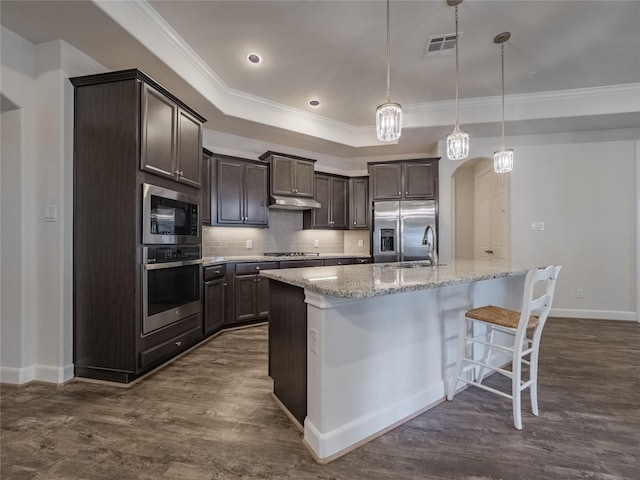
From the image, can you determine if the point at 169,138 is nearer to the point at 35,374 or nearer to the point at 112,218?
the point at 112,218

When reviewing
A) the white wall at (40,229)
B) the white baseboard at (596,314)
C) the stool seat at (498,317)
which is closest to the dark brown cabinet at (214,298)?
the white wall at (40,229)

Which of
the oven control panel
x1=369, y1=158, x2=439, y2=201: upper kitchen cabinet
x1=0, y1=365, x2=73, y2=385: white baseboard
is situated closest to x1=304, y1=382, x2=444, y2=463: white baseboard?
the oven control panel

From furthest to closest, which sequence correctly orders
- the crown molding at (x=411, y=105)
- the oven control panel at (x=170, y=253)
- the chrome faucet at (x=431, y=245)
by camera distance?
the crown molding at (x=411, y=105), the chrome faucet at (x=431, y=245), the oven control panel at (x=170, y=253)

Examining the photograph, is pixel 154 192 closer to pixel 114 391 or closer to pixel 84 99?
pixel 84 99

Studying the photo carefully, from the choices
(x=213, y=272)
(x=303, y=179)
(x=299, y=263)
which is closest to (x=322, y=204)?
(x=303, y=179)

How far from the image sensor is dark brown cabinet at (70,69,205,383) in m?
2.28

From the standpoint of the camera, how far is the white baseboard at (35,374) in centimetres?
229

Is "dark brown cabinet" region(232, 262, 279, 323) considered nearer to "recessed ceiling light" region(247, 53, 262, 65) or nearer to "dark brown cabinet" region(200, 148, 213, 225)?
"dark brown cabinet" region(200, 148, 213, 225)

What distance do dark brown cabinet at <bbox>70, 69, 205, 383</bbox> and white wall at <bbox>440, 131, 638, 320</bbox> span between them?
406cm

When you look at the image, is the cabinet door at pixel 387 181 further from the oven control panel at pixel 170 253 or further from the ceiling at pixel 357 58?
the oven control panel at pixel 170 253

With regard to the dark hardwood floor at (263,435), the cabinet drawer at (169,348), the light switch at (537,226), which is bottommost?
the dark hardwood floor at (263,435)

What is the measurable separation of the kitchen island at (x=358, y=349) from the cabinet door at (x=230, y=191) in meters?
2.19

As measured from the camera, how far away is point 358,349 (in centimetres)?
166

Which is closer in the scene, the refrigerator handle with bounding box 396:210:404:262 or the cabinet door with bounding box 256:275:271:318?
the cabinet door with bounding box 256:275:271:318
